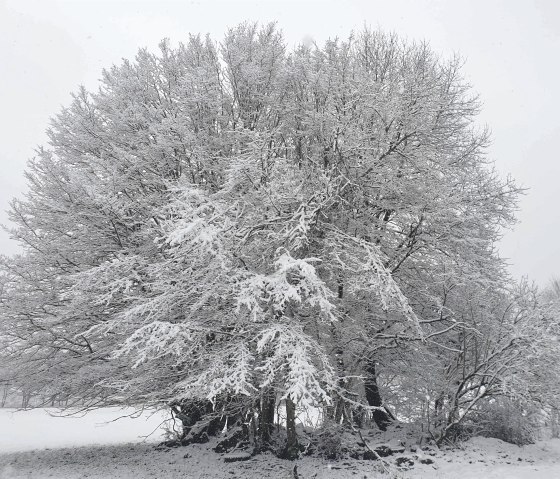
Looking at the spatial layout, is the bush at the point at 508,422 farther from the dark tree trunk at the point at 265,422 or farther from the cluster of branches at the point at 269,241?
the dark tree trunk at the point at 265,422

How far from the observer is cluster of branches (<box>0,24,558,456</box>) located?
23.0ft

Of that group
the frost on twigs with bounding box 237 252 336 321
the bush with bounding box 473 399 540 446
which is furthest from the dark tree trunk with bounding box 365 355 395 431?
the frost on twigs with bounding box 237 252 336 321

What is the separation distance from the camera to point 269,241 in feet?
23.4

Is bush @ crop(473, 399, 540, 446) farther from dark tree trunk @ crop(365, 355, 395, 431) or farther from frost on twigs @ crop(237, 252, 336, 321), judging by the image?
frost on twigs @ crop(237, 252, 336, 321)

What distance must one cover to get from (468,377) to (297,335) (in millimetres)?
4775

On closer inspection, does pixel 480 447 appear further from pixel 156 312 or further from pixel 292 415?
pixel 156 312

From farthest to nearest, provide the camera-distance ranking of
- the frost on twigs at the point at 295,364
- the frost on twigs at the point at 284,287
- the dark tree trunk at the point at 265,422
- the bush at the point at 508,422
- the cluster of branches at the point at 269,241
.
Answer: the bush at the point at 508,422, the dark tree trunk at the point at 265,422, the cluster of branches at the point at 269,241, the frost on twigs at the point at 284,287, the frost on twigs at the point at 295,364

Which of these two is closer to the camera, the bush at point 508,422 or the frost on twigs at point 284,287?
the frost on twigs at point 284,287

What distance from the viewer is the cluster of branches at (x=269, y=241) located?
276 inches

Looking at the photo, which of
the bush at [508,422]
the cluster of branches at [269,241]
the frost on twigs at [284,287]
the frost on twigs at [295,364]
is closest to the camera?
the frost on twigs at [295,364]

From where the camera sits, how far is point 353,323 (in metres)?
8.02

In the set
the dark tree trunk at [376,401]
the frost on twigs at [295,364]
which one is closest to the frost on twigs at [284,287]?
the frost on twigs at [295,364]

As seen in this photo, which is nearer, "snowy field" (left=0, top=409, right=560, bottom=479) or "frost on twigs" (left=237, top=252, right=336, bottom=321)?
"frost on twigs" (left=237, top=252, right=336, bottom=321)

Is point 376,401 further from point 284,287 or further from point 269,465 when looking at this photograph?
point 284,287
